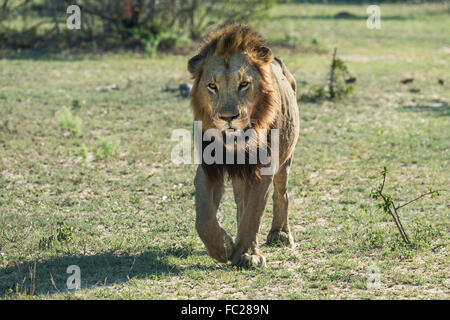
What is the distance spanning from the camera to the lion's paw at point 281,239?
679cm

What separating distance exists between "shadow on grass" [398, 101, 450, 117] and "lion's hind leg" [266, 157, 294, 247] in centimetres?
750

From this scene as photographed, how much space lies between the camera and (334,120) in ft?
42.2

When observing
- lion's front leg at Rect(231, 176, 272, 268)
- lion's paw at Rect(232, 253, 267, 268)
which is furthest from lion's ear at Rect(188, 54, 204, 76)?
lion's paw at Rect(232, 253, 267, 268)

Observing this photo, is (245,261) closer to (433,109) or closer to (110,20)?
(433,109)

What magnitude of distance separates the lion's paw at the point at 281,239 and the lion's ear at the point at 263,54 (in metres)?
1.97

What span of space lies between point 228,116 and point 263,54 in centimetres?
90

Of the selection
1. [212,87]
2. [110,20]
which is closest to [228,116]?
[212,87]

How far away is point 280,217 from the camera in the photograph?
6.85 metres

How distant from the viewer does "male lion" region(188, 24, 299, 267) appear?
5.46 meters
